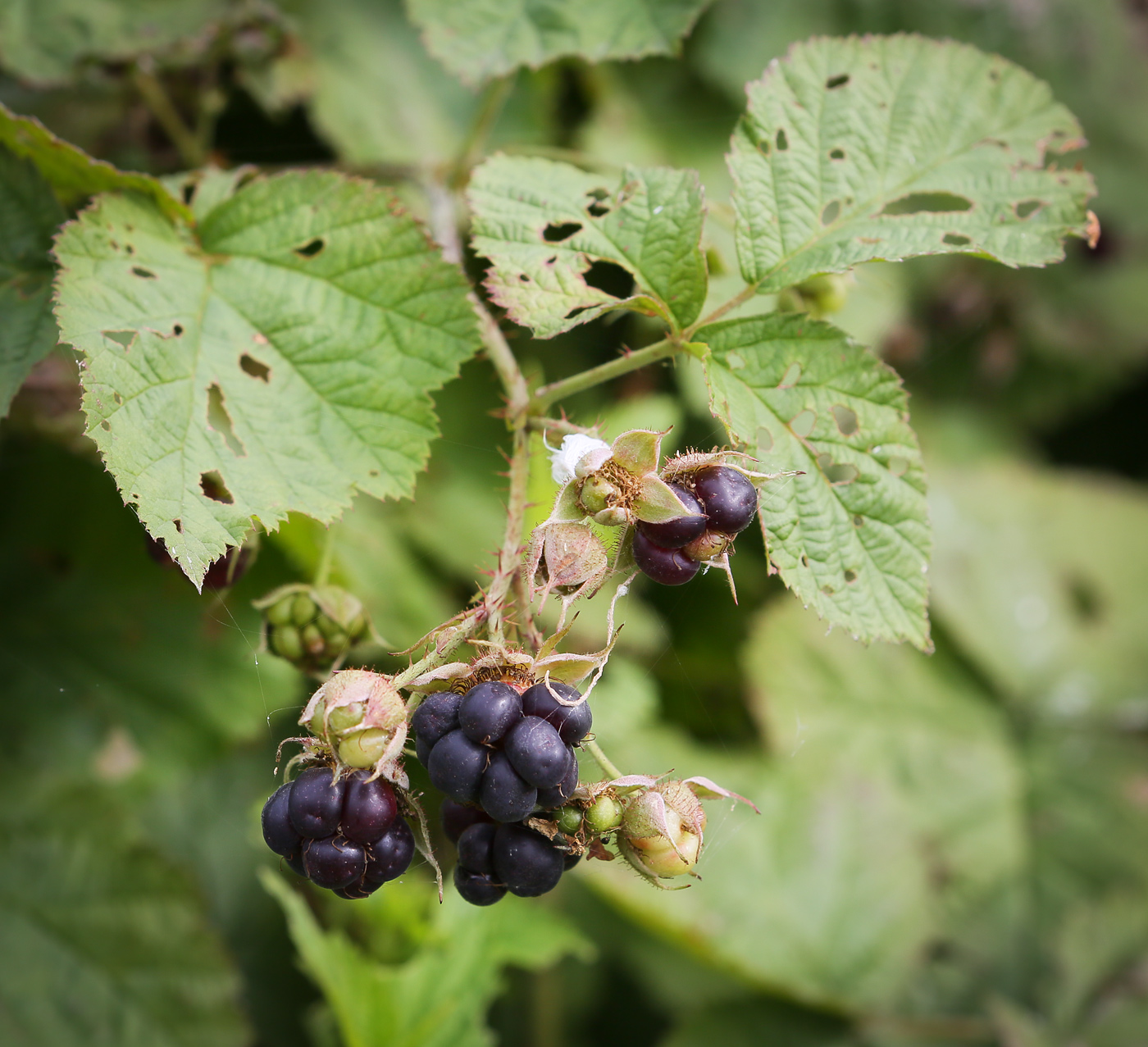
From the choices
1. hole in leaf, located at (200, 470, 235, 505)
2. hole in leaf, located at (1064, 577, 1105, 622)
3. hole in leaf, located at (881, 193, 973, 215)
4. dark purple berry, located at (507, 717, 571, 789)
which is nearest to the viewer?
dark purple berry, located at (507, 717, 571, 789)

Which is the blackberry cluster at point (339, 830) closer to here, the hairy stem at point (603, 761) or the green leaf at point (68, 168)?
the hairy stem at point (603, 761)

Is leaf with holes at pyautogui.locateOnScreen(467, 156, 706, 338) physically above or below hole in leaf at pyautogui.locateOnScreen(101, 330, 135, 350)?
above

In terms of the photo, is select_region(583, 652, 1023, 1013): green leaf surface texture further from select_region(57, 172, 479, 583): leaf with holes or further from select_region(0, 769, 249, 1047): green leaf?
select_region(57, 172, 479, 583): leaf with holes

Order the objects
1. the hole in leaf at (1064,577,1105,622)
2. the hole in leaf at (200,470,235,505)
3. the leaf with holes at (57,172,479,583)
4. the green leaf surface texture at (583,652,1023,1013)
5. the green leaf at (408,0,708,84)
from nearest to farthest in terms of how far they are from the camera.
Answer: the leaf with holes at (57,172,479,583) < the hole in leaf at (200,470,235,505) < the green leaf at (408,0,708,84) < the green leaf surface texture at (583,652,1023,1013) < the hole in leaf at (1064,577,1105,622)

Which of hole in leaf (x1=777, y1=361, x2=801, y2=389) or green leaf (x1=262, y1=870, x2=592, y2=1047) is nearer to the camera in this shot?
hole in leaf (x1=777, y1=361, x2=801, y2=389)

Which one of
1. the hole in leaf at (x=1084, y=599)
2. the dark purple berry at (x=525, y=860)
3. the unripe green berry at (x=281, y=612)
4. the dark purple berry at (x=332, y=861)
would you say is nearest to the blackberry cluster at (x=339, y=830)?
the dark purple berry at (x=332, y=861)

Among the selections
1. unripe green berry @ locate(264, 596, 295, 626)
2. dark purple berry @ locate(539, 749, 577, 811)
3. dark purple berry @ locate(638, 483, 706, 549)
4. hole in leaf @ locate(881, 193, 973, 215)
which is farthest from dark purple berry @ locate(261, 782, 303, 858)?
hole in leaf @ locate(881, 193, 973, 215)

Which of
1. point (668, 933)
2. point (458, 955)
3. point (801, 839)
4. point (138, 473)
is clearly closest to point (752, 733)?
point (801, 839)
